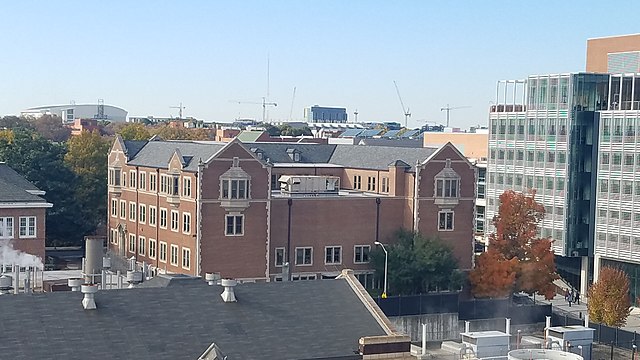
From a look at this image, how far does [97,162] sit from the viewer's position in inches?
4107

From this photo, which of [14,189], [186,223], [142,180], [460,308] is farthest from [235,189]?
[460,308]

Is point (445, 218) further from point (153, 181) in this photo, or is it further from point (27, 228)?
point (27, 228)

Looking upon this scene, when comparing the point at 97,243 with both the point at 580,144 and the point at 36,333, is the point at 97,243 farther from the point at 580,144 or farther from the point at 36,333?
the point at 580,144

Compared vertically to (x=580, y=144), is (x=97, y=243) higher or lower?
lower

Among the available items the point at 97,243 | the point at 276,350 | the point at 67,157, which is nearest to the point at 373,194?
the point at 97,243

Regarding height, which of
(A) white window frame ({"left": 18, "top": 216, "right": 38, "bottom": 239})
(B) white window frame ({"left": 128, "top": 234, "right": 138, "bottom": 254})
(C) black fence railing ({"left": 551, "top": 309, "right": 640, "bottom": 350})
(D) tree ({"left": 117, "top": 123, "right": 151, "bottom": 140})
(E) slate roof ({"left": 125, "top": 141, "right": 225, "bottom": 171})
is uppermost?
(D) tree ({"left": 117, "top": 123, "right": 151, "bottom": 140})

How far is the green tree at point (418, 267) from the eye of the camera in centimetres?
7388

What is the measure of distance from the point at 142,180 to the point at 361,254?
21239mm

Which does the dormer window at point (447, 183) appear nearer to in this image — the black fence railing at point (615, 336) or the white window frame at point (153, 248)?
the black fence railing at point (615, 336)

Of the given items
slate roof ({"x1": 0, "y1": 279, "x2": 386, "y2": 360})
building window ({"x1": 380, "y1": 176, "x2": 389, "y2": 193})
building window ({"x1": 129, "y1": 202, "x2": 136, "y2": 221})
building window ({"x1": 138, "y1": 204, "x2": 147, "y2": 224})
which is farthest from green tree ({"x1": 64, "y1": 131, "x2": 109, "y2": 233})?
slate roof ({"x1": 0, "y1": 279, "x2": 386, "y2": 360})

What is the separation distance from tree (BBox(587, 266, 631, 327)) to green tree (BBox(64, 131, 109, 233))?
5441 centimetres

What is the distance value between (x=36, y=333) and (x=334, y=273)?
44.3m

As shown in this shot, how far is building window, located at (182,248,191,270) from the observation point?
73512 mm

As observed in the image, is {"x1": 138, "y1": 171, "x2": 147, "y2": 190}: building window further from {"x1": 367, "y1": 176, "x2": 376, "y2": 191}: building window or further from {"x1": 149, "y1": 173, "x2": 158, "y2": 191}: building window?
{"x1": 367, "y1": 176, "x2": 376, "y2": 191}: building window
